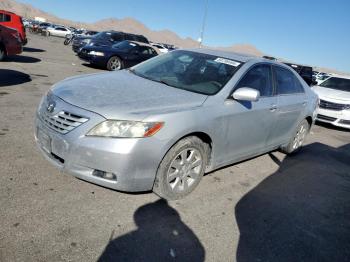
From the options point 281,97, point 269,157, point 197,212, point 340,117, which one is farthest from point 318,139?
point 197,212

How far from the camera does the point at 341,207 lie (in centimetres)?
425

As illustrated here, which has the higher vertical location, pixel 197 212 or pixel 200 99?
pixel 200 99

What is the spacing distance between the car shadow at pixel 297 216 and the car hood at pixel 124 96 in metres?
1.45

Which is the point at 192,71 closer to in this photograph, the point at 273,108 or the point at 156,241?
the point at 273,108

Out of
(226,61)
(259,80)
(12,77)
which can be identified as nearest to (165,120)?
(226,61)

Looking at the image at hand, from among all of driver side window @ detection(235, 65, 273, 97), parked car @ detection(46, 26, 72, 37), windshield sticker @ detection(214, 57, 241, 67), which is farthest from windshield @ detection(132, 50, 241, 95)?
parked car @ detection(46, 26, 72, 37)

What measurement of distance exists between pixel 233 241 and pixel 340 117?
7.70m

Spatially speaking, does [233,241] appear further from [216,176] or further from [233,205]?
[216,176]

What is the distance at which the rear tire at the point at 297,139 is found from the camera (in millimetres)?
5746

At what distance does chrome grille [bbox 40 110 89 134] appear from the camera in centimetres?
300

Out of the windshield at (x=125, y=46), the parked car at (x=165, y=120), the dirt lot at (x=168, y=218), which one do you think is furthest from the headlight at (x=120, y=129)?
the windshield at (x=125, y=46)

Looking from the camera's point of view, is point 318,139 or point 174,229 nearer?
point 174,229

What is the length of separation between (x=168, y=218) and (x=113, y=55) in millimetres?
11219

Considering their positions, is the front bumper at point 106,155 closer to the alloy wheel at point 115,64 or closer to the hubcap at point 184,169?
the hubcap at point 184,169
